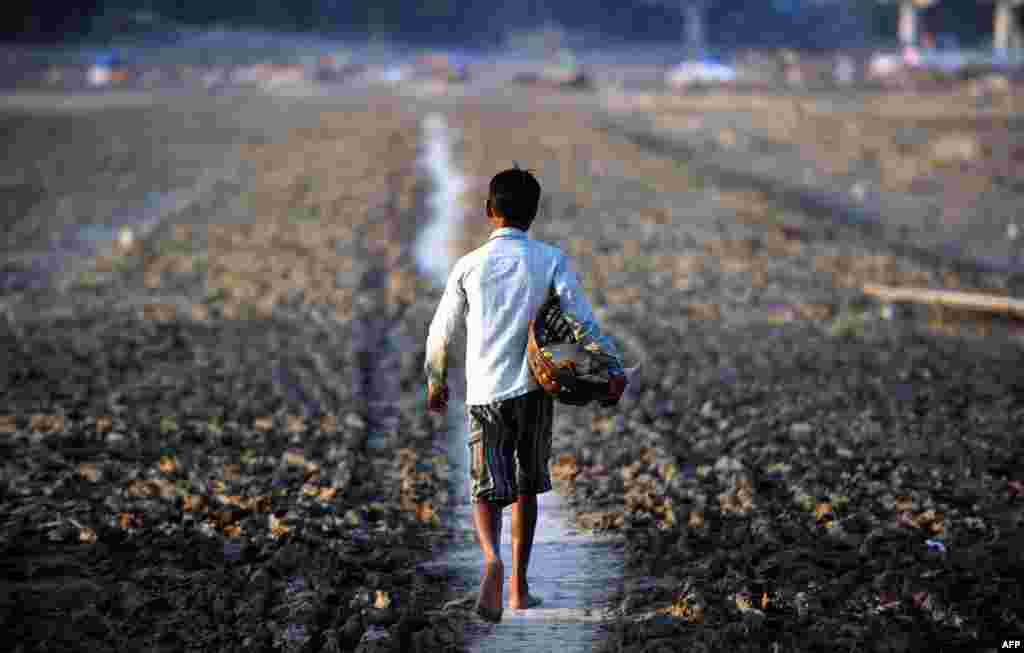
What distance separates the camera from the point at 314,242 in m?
17.2

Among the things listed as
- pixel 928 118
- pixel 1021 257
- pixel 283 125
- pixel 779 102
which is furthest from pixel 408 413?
pixel 779 102

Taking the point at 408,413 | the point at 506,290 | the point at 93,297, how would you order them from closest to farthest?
1. the point at 506,290
2. the point at 408,413
3. the point at 93,297

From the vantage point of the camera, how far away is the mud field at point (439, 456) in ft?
17.2

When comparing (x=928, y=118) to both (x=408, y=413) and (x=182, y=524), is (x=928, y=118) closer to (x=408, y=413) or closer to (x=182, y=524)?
(x=408, y=413)

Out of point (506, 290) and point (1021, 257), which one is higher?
point (506, 290)

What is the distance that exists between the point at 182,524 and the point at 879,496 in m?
3.97

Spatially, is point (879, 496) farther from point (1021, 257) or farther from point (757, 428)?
point (1021, 257)

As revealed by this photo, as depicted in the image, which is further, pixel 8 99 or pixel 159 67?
pixel 159 67

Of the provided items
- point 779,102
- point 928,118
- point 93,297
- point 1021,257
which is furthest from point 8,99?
point 1021,257

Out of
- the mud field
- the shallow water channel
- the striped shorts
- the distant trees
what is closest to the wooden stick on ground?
the mud field

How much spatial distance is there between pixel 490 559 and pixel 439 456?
9.31ft

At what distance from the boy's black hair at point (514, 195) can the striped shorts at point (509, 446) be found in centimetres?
76

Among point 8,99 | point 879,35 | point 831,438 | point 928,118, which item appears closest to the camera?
point 831,438

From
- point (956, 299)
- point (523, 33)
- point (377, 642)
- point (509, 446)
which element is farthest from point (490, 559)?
point (523, 33)
